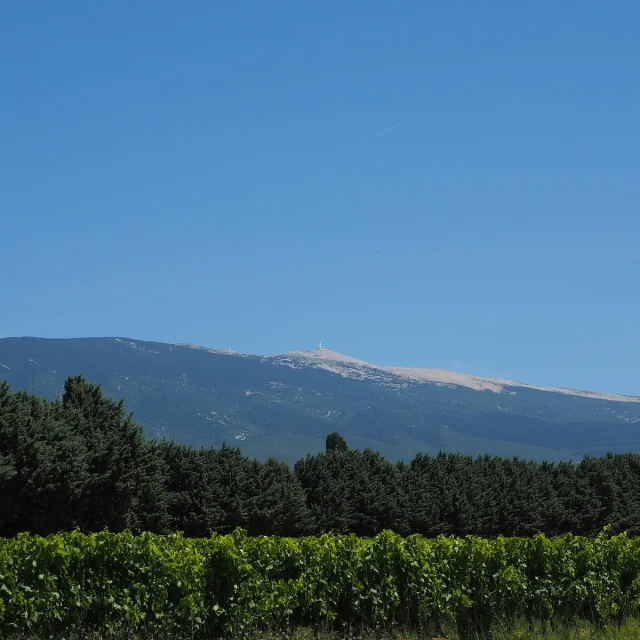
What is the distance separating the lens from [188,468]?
134 feet

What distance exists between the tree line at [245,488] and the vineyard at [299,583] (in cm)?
925

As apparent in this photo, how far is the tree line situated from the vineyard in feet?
30.4

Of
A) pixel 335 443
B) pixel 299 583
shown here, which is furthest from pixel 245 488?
pixel 299 583

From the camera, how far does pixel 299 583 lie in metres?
17.4

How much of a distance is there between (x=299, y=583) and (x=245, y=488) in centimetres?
2467

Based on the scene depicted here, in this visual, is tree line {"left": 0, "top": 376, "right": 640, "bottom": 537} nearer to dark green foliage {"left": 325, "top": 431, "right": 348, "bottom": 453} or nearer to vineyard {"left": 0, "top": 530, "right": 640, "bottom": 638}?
dark green foliage {"left": 325, "top": 431, "right": 348, "bottom": 453}

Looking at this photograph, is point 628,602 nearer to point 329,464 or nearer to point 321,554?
point 321,554

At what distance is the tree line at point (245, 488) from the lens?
33000 mm

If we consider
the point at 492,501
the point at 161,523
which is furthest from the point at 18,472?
the point at 492,501

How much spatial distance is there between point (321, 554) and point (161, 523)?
21681 millimetres

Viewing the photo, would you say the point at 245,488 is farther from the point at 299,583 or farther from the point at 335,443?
the point at 299,583

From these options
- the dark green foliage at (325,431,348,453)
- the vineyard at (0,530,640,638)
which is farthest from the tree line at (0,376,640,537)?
the vineyard at (0,530,640,638)

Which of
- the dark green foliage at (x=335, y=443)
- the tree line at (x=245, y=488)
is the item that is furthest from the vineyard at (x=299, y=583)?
the dark green foliage at (x=335, y=443)

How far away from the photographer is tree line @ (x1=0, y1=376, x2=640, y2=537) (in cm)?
3300
